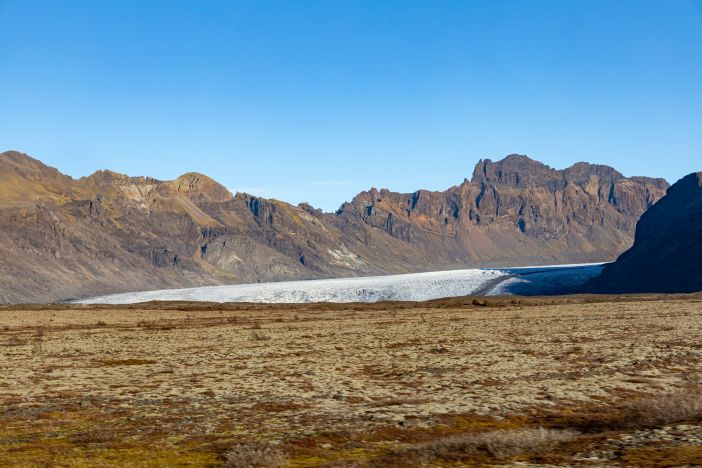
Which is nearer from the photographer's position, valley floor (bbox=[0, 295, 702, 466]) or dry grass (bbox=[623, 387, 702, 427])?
valley floor (bbox=[0, 295, 702, 466])

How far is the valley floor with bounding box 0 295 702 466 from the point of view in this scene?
16.9m

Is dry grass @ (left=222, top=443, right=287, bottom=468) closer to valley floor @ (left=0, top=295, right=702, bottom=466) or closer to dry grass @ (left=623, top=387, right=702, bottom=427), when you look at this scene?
valley floor @ (left=0, top=295, right=702, bottom=466)

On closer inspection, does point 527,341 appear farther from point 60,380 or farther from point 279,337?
point 60,380

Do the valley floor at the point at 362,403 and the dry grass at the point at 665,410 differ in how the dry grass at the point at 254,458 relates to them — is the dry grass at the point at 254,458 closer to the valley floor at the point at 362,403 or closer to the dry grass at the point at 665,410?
the valley floor at the point at 362,403

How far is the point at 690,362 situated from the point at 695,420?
52.8 feet

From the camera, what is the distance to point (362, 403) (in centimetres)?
2523

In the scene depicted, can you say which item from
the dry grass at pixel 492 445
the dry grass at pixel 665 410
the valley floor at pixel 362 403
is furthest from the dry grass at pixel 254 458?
the dry grass at pixel 665 410

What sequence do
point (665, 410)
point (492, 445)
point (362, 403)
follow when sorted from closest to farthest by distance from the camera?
point (492, 445)
point (665, 410)
point (362, 403)

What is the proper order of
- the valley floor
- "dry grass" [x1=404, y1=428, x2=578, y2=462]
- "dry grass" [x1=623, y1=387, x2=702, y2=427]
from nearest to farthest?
"dry grass" [x1=404, y1=428, x2=578, y2=462] < the valley floor < "dry grass" [x1=623, y1=387, x2=702, y2=427]

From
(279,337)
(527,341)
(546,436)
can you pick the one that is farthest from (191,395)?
(279,337)

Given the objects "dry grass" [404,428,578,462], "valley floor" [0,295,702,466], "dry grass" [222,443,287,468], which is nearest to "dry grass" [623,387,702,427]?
"valley floor" [0,295,702,466]

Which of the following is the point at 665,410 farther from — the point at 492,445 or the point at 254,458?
the point at 254,458

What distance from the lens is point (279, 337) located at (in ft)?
197

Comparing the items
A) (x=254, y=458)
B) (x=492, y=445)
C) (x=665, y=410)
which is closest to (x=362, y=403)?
(x=492, y=445)
